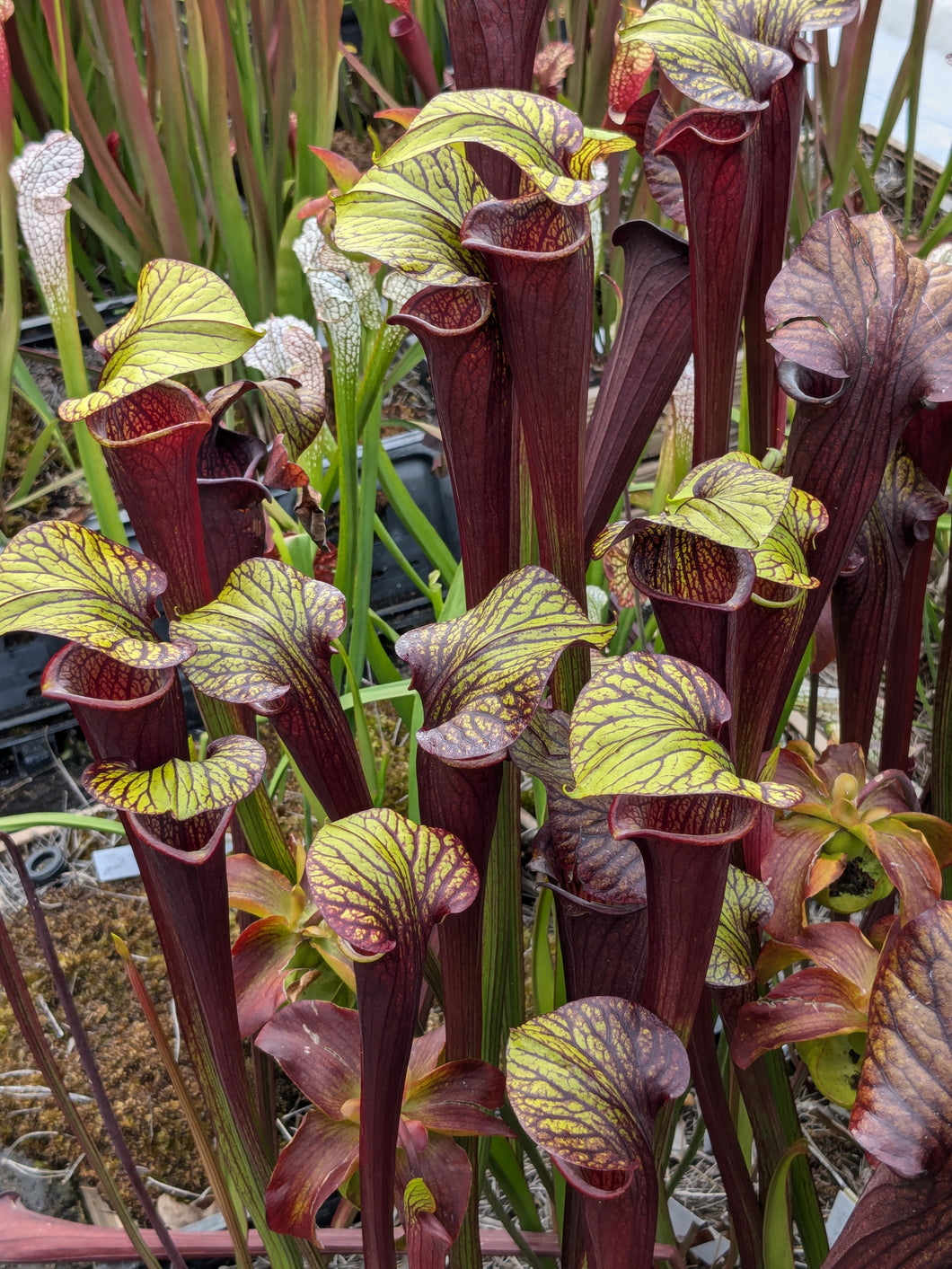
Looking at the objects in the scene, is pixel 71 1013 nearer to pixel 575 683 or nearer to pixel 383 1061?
pixel 383 1061

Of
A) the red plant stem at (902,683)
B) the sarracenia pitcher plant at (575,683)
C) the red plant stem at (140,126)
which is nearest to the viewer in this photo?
the sarracenia pitcher plant at (575,683)

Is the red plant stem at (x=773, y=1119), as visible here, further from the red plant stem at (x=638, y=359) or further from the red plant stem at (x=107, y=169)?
the red plant stem at (x=107, y=169)

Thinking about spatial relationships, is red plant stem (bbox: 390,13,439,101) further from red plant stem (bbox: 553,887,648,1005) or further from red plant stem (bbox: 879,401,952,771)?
red plant stem (bbox: 553,887,648,1005)

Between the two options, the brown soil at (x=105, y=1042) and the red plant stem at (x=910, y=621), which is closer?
the red plant stem at (x=910, y=621)

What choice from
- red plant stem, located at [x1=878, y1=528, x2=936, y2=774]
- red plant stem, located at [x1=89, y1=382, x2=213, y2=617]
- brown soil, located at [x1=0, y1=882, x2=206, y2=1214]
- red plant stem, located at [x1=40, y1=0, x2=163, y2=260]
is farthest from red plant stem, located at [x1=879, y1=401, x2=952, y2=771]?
red plant stem, located at [x1=40, y1=0, x2=163, y2=260]

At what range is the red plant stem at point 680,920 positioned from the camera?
1.18 feet

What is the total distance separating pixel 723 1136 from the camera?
1.69ft

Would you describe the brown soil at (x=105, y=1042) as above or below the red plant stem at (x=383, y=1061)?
below

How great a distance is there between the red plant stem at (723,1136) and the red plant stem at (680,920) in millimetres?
60

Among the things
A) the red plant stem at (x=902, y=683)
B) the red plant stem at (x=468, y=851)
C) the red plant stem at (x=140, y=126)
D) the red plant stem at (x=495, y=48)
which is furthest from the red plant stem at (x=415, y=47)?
the red plant stem at (x=468, y=851)

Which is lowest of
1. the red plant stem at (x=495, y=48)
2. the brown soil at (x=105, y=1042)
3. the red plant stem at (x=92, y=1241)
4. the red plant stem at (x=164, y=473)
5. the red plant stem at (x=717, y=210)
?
the brown soil at (x=105, y=1042)

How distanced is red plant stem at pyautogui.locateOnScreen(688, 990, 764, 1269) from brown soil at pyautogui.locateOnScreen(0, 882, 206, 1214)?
1.97ft

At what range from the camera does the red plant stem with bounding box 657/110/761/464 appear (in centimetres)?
41

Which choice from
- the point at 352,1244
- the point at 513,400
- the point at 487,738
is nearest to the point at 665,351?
the point at 513,400
